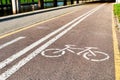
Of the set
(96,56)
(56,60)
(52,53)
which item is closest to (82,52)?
(96,56)

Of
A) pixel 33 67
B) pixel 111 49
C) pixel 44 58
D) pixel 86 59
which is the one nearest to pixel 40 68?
pixel 33 67

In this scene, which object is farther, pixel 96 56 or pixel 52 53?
pixel 52 53

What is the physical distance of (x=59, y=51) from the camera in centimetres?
785

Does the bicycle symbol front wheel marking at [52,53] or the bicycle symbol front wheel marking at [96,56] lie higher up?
the bicycle symbol front wheel marking at [52,53]

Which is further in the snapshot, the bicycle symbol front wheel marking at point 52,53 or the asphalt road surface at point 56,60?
the bicycle symbol front wheel marking at point 52,53

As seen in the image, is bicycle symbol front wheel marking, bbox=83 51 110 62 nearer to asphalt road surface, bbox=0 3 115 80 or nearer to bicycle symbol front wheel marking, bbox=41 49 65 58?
asphalt road surface, bbox=0 3 115 80

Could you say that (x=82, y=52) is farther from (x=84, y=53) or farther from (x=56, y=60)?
(x=56, y=60)

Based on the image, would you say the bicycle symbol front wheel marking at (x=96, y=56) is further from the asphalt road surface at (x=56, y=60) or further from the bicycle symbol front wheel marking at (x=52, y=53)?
the bicycle symbol front wheel marking at (x=52, y=53)

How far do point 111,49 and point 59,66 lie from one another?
2730mm

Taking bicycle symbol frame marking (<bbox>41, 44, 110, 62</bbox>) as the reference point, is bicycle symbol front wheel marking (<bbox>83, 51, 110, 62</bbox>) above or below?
below

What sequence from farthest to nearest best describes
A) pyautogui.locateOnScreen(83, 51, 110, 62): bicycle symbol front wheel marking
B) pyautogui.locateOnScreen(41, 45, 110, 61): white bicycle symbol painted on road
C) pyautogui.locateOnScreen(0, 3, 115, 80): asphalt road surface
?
1. pyautogui.locateOnScreen(41, 45, 110, 61): white bicycle symbol painted on road
2. pyautogui.locateOnScreen(83, 51, 110, 62): bicycle symbol front wheel marking
3. pyautogui.locateOnScreen(0, 3, 115, 80): asphalt road surface

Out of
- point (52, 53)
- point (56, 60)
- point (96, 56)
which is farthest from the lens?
point (52, 53)

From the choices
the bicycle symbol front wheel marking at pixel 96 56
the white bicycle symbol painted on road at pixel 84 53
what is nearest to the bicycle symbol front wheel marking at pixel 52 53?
the white bicycle symbol painted on road at pixel 84 53

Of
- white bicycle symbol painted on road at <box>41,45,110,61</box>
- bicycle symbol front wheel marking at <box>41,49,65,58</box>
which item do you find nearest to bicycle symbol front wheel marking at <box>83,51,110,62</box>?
white bicycle symbol painted on road at <box>41,45,110,61</box>
